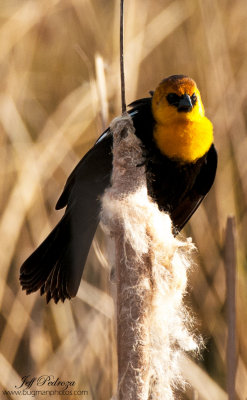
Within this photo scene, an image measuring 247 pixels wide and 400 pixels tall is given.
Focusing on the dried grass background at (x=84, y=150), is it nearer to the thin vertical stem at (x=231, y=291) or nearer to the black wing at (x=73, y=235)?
the black wing at (x=73, y=235)

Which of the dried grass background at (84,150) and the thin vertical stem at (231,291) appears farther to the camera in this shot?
the dried grass background at (84,150)

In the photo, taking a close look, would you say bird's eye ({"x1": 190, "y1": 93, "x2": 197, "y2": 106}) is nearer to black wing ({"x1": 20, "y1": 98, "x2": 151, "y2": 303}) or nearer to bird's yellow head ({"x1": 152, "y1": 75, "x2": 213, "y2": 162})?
bird's yellow head ({"x1": 152, "y1": 75, "x2": 213, "y2": 162})

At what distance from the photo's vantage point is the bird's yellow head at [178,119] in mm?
1519

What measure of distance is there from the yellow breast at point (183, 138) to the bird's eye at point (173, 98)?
6cm

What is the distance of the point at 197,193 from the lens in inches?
72.2

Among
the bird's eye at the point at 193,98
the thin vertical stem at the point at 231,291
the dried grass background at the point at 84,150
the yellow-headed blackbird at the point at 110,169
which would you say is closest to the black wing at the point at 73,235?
the yellow-headed blackbird at the point at 110,169

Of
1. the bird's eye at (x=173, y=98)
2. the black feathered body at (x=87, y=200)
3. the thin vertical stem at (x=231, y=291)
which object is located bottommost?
the thin vertical stem at (x=231, y=291)

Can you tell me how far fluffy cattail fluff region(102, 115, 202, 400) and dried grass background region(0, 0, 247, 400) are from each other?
1.66ft

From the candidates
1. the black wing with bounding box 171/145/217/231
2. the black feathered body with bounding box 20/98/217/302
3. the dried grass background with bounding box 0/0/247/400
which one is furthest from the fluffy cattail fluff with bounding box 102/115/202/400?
the black wing with bounding box 171/145/217/231

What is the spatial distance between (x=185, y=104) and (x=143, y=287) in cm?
66

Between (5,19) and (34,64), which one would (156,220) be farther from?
(34,64)

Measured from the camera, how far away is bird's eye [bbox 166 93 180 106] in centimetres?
153

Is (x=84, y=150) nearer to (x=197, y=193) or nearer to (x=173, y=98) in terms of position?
(x=197, y=193)

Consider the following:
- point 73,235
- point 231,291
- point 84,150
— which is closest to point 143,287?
point 231,291
